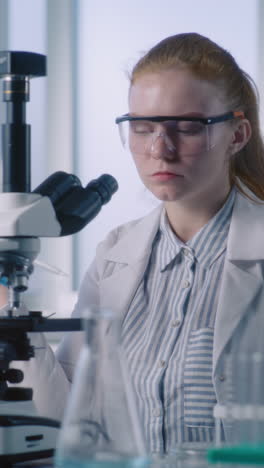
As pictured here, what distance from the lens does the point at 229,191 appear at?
1.91m

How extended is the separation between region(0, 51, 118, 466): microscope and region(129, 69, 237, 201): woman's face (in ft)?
1.17

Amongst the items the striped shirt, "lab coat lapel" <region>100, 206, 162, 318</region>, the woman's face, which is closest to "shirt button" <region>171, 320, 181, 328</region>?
the striped shirt

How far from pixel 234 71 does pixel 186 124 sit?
261mm

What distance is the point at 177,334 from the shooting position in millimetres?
1733

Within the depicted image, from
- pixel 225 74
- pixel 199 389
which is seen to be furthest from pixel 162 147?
pixel 199 389

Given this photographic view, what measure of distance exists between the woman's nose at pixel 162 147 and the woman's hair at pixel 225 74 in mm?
192

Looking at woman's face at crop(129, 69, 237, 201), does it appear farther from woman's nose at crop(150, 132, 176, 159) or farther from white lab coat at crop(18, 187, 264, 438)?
white lab coat at crop(18, 187, 264, 438)

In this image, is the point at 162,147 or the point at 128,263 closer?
the point at 162,147

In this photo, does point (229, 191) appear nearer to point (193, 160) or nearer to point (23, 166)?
point (193, 160)

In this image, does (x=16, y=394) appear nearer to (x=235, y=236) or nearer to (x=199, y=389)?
(x=199, y=389)

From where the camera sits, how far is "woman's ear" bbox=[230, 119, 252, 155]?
71.4 inches

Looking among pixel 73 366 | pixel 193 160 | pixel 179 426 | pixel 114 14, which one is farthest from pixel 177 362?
pixel 114 14

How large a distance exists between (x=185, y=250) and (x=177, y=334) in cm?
23

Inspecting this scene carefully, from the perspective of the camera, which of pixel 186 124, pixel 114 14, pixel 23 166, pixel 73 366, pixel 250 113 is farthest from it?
pixel 114 14
